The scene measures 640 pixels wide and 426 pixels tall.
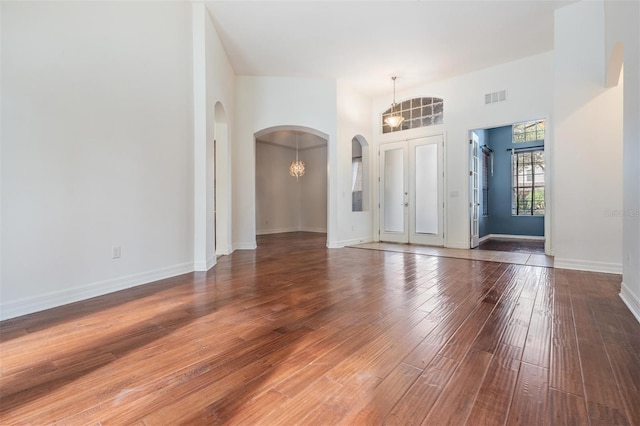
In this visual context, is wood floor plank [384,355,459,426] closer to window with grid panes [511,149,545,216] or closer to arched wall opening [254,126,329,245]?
arched wall opening [254,126,329,245]

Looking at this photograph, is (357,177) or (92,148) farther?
(357,177)

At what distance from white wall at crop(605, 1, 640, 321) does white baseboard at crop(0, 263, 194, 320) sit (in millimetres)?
4651

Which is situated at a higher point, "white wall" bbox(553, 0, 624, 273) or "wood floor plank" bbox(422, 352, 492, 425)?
"white wall" bbox(553, 0, 624, 273)

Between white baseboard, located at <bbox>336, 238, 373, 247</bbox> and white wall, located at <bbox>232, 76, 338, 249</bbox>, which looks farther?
white baseboard, located at <bbox>336, 238, 373, 247</bbox>

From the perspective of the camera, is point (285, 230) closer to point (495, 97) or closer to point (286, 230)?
point (286, 230)

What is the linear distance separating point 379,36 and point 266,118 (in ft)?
9.07

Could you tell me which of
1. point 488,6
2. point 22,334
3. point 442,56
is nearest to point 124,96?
point 22,334

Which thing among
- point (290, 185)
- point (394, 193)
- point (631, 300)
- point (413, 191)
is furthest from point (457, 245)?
point (290, 185)

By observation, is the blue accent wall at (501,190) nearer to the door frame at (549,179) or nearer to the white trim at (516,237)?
the white trim at (516,237)

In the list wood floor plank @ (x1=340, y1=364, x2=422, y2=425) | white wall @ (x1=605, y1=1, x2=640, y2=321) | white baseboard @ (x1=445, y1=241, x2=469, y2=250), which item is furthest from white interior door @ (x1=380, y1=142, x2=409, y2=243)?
wood floor plank @ (x1=340, y1=364, x2=422, y2=425)

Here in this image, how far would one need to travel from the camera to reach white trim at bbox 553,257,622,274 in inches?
148

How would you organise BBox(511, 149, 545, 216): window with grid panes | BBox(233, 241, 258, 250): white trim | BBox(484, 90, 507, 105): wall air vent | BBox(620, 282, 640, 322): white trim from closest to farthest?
BBox(620, 282, 640, 322): white trim < BBox(484, 90, 507, 105): wall air vent < BBox(233, 241, 258, 250): white trim < BBox(511, 149, 545, 216): window with grid panes

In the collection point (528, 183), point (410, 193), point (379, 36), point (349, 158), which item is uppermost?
point (379, 36)

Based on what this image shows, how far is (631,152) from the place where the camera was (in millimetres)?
2555
